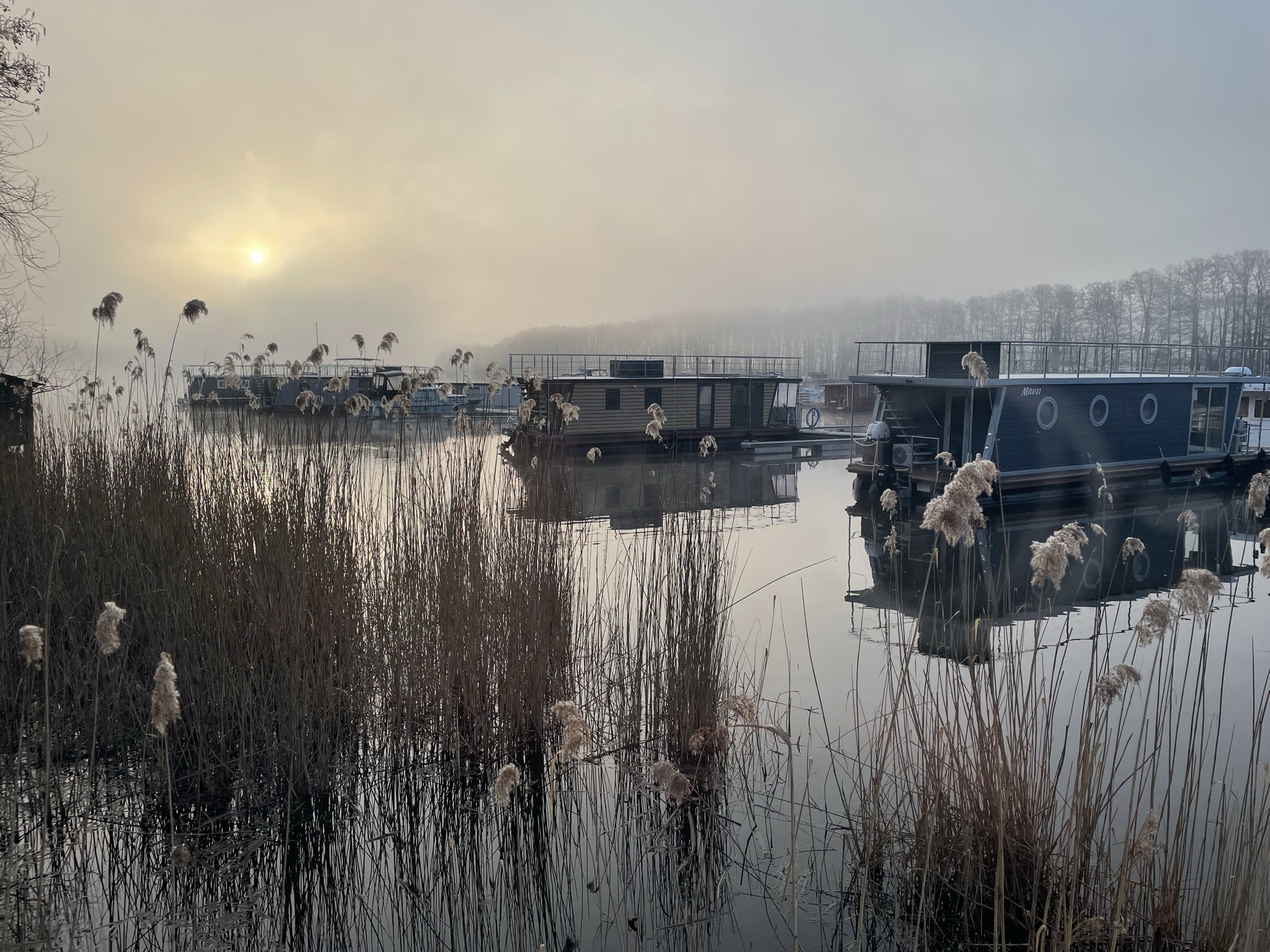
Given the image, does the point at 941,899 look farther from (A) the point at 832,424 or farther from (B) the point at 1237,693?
(A) the point at 832,424

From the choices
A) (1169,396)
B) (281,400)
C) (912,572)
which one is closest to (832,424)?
(1169,396)

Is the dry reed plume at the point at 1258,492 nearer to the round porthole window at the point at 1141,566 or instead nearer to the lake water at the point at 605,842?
the lake water at the point at 605,842

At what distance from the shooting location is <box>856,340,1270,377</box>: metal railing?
60.0 feet

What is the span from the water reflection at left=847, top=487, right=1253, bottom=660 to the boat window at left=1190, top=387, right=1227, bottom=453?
8.97ft

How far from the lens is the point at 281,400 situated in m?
39.5

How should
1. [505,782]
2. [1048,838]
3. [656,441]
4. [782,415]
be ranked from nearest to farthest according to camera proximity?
[505,782] → [1048,838] → [656,441] → [782,415]

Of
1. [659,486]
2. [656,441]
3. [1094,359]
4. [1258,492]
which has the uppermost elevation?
[1094,359]

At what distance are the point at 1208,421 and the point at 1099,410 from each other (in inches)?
161

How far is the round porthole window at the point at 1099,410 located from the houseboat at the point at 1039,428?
0.02 meters

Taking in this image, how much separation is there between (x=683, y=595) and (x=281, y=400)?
37815 mm

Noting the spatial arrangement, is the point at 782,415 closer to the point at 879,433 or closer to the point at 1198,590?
the point at 879,433

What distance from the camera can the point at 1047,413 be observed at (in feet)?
57.3

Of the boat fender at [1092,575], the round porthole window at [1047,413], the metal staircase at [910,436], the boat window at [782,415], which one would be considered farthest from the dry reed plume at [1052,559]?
the boat window at [782,415]

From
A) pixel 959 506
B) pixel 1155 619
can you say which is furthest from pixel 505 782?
pixel 1155 619
